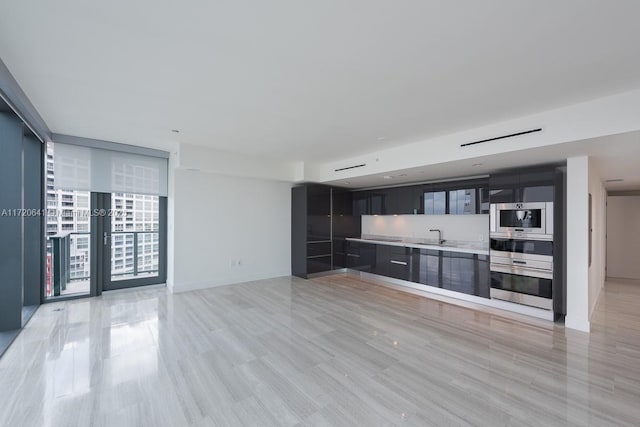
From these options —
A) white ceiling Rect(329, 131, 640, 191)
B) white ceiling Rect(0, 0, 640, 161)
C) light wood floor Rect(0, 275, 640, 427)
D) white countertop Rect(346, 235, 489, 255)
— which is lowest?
light wood floor Rect(0, 275, 640, 427)

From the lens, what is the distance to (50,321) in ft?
11.2

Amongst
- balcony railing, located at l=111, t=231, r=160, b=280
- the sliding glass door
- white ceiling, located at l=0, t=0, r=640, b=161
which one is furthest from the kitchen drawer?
white ceiling, located at l=0, t=0, r=640, b=161

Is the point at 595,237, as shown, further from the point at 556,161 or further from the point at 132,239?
the point at 132,239

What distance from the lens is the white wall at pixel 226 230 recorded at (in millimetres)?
4777

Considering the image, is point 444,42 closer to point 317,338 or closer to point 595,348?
point 317,338

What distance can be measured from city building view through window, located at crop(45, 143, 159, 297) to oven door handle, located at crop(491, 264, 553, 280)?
19.9 ft

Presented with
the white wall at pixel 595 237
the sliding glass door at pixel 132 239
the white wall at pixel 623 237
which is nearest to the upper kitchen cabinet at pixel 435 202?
the white wall at pixel 595 237

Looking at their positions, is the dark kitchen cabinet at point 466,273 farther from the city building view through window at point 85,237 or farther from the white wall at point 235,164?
the city building view through window at point 85,237

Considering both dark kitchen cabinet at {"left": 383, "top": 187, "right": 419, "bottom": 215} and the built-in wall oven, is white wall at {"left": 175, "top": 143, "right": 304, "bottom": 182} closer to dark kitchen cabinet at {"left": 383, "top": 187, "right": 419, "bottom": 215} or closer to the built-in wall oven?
dark kitchen cabinet at {"left": 383, "top": 187, "right": 419, "bottom": 215}

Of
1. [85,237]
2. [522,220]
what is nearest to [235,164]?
[85,237]

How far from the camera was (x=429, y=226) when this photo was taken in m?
5.55

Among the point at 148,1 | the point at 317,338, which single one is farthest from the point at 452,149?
the point at 148,1

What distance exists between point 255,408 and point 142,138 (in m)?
4.12

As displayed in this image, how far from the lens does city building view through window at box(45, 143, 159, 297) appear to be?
4.16 m
